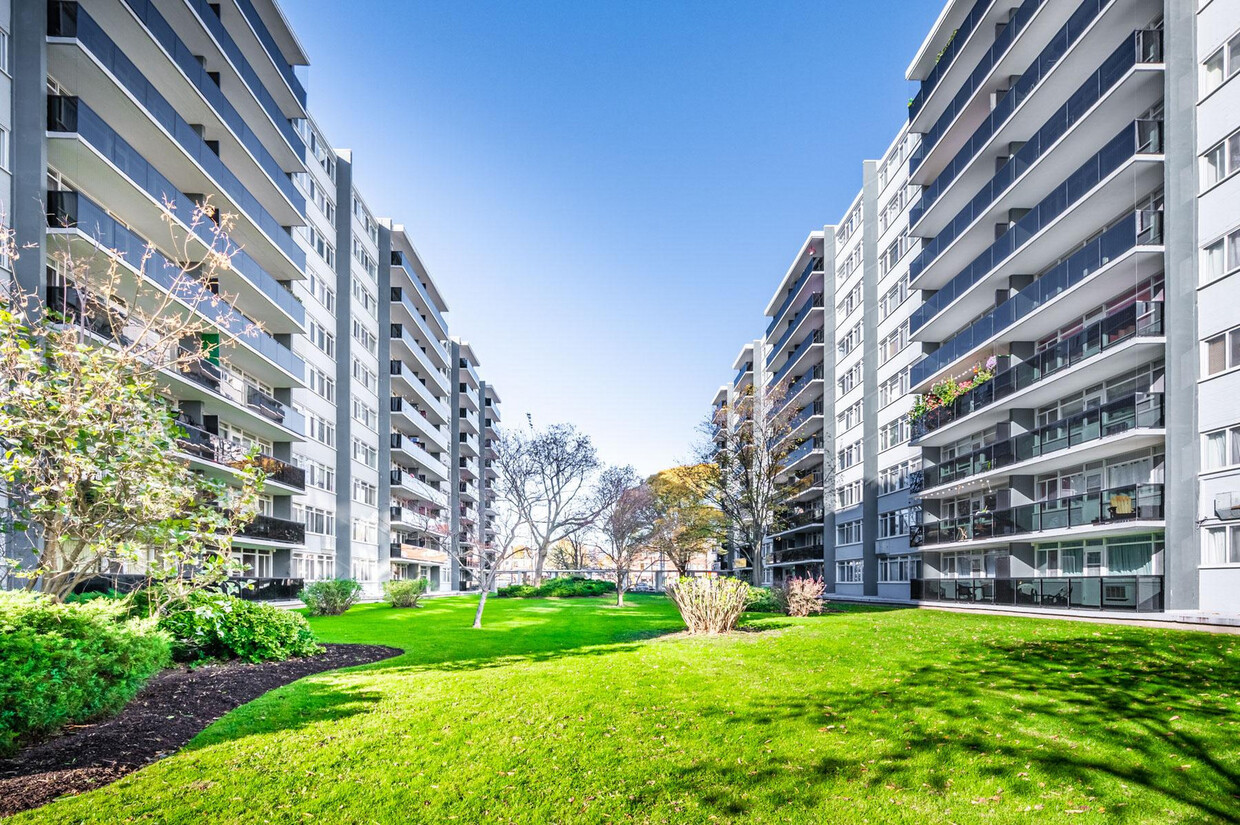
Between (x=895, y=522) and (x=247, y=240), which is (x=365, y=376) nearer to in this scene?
(x=247, y=240)

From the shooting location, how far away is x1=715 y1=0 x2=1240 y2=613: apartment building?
22750 millimetres

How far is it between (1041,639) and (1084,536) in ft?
45.9

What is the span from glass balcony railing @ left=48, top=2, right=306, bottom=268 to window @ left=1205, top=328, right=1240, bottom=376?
33.0 metres

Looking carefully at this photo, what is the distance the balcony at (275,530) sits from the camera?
3553 cm

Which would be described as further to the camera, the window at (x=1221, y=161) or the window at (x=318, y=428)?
the window at (x=318, y=428)

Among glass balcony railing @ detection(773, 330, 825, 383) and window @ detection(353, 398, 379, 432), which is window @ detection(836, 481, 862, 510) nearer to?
glass balcony railing @ detection(773, 330, 825, 383)

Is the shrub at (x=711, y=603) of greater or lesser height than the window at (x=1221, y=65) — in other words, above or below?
below

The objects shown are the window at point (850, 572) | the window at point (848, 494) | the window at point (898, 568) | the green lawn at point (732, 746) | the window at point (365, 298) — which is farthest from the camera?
the window at point (848, 494)

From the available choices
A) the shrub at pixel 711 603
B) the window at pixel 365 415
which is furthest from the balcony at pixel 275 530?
the shrub at pixel 711 603

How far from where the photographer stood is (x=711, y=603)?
20359 mm

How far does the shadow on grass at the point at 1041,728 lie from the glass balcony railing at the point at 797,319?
52130mm

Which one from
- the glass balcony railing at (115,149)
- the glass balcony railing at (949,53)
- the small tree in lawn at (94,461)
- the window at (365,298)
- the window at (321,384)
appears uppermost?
→ the glass balcony railing at (949,53)

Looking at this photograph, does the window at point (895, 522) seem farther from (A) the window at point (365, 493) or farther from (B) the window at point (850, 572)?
(A) the window at point (365, 493)

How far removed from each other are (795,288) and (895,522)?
1156 inches
